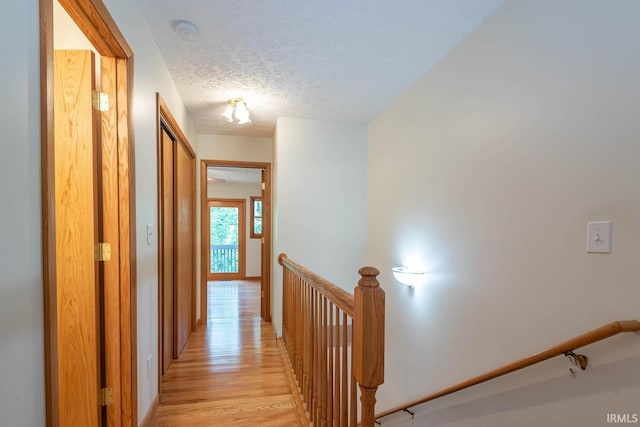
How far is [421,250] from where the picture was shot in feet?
7.57

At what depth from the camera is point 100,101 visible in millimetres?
1372

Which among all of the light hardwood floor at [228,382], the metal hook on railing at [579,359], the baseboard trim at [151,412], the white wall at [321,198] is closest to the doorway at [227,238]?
the light hardwood floor at [228,382]

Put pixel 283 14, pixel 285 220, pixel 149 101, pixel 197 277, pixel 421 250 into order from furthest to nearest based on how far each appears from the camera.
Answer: pixel 197 277 < pixel 285 220 < pixel 421 250 < pixel 149 101 < pixel 283 14

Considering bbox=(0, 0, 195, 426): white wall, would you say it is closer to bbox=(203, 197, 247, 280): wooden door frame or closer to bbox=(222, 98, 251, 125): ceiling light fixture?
bbox=(222, 98, 251, 125): ceiling light fixture

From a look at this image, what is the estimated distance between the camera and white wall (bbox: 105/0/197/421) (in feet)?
5.00

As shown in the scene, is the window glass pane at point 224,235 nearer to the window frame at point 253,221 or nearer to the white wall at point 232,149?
the window frame at point 253,221

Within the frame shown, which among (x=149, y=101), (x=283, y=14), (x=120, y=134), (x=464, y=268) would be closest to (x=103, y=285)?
(x=120, y=134)

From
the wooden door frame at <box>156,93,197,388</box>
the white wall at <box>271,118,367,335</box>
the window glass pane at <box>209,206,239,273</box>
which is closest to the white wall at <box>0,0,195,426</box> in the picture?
the wooden door frame at <box>156,93,197,388</box>

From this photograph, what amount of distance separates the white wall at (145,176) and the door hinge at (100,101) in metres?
0.13

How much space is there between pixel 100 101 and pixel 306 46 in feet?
3.99

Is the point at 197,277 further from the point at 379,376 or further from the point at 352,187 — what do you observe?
the point at 379,376

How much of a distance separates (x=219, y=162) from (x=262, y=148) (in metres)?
0.57

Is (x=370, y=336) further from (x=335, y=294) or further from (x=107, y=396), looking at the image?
(x=107, y=396)

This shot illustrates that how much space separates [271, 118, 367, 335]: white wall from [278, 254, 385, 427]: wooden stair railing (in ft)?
1.33
